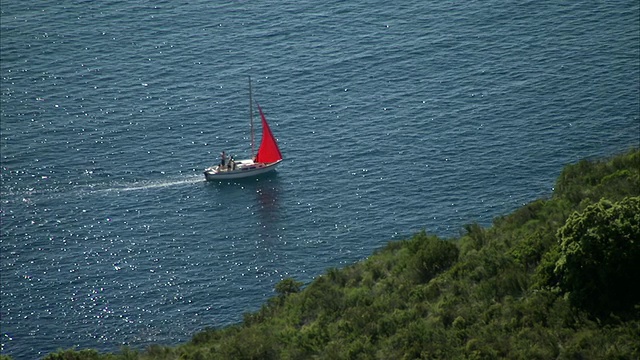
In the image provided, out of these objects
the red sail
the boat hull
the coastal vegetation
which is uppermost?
the red sail

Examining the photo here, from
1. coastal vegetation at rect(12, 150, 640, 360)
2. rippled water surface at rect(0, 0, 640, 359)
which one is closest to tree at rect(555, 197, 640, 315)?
coastal vegetation at rect(12, 150, 640, 360)

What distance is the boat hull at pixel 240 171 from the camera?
120062 mm

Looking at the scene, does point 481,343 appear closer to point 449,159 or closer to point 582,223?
point 582,223

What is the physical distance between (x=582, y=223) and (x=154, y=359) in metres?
30.6

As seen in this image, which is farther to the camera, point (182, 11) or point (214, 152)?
point (182, 11)

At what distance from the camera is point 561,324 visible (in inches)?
2013

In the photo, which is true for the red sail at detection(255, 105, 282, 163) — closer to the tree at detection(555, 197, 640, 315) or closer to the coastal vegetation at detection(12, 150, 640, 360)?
the coastal vegetation at detection(12, 150, 640, 360)

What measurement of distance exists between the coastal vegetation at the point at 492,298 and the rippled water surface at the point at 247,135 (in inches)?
1117

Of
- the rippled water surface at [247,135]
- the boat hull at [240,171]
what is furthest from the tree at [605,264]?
the boat hull at [240,171]

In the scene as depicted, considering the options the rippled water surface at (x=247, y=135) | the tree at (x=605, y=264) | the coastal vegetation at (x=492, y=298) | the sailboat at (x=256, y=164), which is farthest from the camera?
the sailboat at (x=256, y=164)

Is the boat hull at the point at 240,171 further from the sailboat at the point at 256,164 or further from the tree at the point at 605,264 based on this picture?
the tree at the point at 605,264

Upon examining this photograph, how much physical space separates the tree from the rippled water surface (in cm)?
4709

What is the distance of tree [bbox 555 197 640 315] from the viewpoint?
170 ft

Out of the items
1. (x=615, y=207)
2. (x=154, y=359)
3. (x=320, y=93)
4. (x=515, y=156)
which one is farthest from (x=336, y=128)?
(x=615, y=207)
